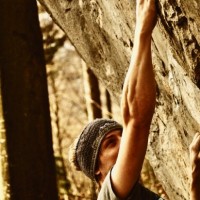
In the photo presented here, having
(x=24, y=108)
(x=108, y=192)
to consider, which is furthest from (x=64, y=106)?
(x=108, y=192)

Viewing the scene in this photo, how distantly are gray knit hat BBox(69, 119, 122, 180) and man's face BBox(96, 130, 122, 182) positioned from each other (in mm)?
27

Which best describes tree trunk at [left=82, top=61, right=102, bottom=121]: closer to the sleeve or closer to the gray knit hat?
the gray knit hat

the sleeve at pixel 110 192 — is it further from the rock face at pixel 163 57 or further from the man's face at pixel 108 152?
the rock face at pixel 163 57

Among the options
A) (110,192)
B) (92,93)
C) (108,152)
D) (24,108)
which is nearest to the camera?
(110,192)

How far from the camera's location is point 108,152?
2.68m

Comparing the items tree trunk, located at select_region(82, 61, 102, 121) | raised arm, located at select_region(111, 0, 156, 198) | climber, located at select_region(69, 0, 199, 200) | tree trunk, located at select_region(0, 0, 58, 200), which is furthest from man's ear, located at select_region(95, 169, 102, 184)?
tree trunk, located at select_region(82, 61, 102, 121)

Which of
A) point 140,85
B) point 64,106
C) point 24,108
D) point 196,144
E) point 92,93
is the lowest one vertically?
point 196,144

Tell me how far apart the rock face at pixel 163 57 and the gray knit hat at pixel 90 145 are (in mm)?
622

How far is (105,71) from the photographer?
4125mm

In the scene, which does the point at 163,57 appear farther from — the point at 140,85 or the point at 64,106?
the point at 64,106

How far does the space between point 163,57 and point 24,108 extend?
1.49m

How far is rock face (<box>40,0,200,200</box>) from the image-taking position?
2.59 m

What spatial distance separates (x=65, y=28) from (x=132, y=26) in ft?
3.56

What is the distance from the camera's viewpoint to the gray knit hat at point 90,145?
274 cm
